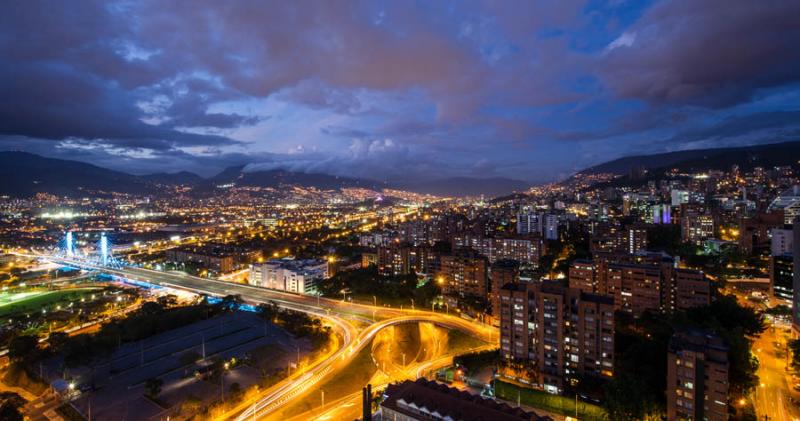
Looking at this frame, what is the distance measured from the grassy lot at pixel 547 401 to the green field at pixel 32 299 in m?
23.1

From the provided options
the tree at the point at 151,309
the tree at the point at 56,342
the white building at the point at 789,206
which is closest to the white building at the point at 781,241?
the white building at the point at 789,206

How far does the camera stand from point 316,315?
18.2m

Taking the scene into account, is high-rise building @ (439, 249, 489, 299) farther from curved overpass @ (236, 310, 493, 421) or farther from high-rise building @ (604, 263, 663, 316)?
high-rise building @ (604, 263, 663, 316)

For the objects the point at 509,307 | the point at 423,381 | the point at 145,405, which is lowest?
the point at 145,405

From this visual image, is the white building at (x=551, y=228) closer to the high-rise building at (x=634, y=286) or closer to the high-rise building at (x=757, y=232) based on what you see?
the high-rise building at (x=757, y=232)

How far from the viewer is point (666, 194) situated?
44.1 m

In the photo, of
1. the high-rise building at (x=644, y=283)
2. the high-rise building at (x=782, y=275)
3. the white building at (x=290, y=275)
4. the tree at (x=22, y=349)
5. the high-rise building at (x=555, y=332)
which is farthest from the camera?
the white building at (x=290, y=275)

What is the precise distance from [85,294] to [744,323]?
104 feet

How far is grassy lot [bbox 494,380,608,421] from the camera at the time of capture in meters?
10.1

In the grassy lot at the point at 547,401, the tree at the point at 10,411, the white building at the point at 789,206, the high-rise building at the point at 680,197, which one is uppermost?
the high-rise building at the point at 680,197

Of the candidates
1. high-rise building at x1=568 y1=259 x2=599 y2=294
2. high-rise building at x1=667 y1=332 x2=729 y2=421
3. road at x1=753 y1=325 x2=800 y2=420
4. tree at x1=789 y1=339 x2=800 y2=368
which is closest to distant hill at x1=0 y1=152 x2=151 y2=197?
high-rise building at x1=568 y1=259 x2=599 y2=294

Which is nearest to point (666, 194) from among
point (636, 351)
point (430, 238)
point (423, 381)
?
point (430, 238)

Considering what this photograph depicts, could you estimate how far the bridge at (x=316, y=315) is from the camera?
11.5 metres

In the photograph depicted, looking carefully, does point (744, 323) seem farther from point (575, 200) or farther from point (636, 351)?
point (575, 200)
